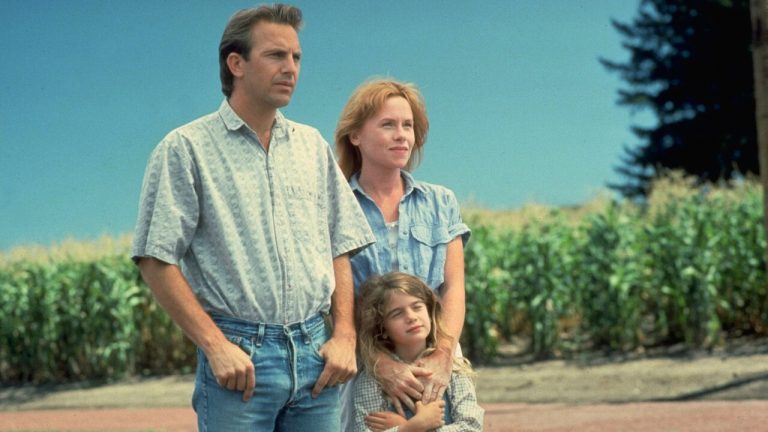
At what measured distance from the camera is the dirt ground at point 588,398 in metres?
7.49

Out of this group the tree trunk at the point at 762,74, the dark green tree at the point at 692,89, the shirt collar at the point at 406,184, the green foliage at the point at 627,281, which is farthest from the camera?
the dark green tree at the point at 692,89

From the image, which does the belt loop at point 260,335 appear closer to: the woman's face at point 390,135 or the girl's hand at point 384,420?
the girl's hand at point 384,420

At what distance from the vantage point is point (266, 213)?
2.76 meters

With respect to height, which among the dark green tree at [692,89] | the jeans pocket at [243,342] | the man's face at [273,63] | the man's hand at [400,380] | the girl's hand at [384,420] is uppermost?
the dark green tree at [692,89]

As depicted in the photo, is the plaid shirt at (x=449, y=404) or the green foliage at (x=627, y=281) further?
the green foliage at (x=627, y=281)

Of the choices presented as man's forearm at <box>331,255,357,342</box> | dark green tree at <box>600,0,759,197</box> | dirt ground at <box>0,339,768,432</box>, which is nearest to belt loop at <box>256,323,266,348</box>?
man's forearm at <box>331,255,357,342</box>

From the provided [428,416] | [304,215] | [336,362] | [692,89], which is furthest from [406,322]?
[692,89]

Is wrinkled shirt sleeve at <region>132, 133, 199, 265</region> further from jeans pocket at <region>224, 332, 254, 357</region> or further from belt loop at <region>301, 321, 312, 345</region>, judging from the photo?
belt loop at <region>301, 321, 312, 345</region>

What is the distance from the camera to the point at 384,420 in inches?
124

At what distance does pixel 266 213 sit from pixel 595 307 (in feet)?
26.5

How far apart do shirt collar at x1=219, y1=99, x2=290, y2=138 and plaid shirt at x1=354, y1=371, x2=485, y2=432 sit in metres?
0.83

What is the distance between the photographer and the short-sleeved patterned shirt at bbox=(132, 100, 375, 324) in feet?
8.87

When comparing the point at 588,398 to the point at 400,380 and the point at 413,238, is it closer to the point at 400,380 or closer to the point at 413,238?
the point at 413,238

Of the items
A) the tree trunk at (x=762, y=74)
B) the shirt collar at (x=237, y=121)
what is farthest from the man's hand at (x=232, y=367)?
the tree trunk at (x=762, y=74)
